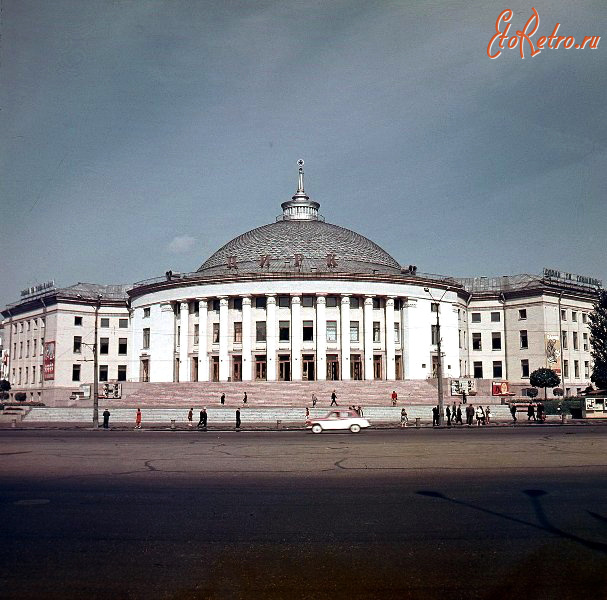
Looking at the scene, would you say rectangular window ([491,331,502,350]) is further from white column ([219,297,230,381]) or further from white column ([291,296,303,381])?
white column ([219,297,230,381])

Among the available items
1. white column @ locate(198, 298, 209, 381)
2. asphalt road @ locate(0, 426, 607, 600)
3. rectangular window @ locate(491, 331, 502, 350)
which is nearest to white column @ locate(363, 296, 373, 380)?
white column @ locate(198, 298, 209, 381)

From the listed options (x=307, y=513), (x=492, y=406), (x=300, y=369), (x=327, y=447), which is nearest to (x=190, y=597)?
(x=307, y=513)

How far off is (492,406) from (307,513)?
4355 centimetres

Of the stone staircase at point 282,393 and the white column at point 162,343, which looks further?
the white column at point 162,343

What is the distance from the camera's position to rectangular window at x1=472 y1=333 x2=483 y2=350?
78375mm

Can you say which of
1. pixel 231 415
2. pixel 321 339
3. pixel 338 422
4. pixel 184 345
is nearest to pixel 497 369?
pixel 321 339

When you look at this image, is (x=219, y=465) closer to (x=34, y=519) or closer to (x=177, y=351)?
(x=34, y=519)

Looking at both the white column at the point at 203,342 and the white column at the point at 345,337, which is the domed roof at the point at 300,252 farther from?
the white column at the point at 203,342

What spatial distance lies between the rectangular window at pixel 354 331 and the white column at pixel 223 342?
38.9ft

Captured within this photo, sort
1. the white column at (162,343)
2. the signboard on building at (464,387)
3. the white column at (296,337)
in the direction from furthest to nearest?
the white column at (162,343) → the white column at (296,337) → the signboard on building at (464,387)

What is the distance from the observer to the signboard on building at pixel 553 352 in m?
72.7

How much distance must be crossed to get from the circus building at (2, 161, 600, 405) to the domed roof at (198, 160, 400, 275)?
169mm

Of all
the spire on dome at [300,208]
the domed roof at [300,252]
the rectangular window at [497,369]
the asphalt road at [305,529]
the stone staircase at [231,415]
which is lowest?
the stone staircase at [231,415]

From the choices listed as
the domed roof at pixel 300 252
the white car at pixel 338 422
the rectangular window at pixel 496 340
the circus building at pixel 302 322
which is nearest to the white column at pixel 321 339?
the circus building at pixel 302 322
